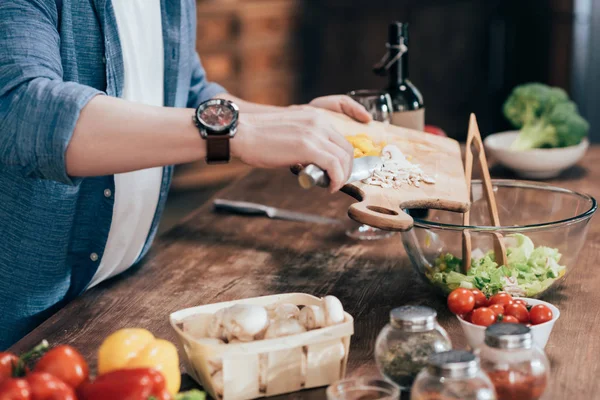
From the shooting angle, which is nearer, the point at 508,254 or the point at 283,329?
the point at 283,329

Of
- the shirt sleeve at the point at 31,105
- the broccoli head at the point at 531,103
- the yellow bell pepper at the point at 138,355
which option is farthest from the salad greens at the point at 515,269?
the broccoli head at the point at 531,103

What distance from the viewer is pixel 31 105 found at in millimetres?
1267

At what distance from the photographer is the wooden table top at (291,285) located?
1301 millimetres

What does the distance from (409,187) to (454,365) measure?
1.98 feet

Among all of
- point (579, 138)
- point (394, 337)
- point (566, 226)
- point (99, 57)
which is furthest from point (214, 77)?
point (394, 337)

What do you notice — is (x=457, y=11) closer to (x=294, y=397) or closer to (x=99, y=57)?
(x=99, y=57)

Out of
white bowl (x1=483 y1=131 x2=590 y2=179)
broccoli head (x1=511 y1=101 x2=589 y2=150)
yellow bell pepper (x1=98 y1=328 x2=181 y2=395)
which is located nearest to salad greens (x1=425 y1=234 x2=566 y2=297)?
yellow bell pepper (x1=98 y1=328 x2=181 y2=395)

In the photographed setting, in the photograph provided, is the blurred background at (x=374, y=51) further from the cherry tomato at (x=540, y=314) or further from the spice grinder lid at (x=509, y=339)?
the spice grinder lid at (x=509, y=339)

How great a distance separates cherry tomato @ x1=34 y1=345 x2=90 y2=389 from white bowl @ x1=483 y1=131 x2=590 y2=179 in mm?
1633

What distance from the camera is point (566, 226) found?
4.81 ft

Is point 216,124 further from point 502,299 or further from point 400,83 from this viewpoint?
point 400,83

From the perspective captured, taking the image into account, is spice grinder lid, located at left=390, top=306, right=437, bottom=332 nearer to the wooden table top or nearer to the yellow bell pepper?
the wooden table top

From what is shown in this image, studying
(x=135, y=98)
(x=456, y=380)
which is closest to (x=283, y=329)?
(x=456, y=380)

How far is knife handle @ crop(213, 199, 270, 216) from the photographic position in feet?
6.96
